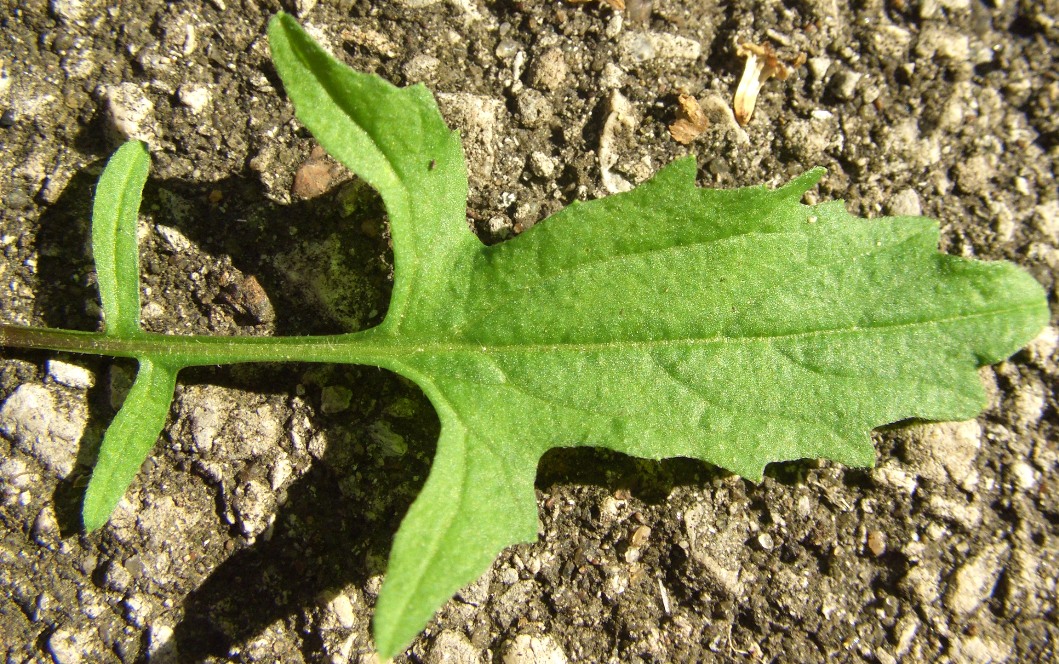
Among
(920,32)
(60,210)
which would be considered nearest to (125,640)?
(60,210)

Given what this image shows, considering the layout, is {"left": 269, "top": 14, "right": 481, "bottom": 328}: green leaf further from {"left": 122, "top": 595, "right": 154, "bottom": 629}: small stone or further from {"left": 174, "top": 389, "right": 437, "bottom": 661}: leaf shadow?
{"left": 122, "top": 595, "right": 154, "bottom": 629}: small stone

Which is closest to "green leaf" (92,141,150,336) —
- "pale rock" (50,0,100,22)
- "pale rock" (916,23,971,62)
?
"pale rock" (50,0,100,22)

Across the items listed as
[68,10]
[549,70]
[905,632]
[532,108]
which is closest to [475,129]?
[532,108]

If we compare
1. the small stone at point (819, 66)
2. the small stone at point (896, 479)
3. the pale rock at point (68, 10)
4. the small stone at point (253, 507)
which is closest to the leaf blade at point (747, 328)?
the small stone at point (896, 479)

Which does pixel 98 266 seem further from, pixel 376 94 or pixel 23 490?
pixel 376 94

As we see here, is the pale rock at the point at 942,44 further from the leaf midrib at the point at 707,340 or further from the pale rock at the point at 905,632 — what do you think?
the pale rock at the point at 905,632

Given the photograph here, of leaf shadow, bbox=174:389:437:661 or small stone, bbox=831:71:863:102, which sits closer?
leaf shadow, bbox=174:389:437:661
